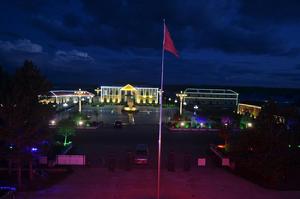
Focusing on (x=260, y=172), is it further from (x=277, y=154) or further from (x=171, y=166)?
(x=171, y=166)

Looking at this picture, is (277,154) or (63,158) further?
(63,158)

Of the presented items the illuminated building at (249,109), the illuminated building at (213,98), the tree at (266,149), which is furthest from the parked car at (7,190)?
the illuminated building at (213,98)

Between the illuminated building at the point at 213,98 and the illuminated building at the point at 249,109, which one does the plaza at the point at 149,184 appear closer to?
the illuminated building at the point at 249,109

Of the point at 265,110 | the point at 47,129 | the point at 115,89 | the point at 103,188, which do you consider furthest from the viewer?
the point at 115,89

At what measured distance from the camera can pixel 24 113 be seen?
64.6 feet

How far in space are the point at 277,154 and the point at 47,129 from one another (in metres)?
13.7

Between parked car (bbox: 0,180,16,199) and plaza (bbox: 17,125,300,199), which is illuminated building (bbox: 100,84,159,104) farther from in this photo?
parked car (bbox: 0,180,16,199)

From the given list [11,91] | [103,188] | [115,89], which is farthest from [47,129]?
[115,89]

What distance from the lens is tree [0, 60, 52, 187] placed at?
63.1ft

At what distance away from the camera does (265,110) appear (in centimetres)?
2298

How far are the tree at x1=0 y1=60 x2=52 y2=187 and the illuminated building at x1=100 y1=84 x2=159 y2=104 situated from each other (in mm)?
78665

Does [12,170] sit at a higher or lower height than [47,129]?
lower

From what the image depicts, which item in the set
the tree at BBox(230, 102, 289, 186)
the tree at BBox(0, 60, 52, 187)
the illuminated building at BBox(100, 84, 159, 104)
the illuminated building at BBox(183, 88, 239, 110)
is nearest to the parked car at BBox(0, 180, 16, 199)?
the tree at BBox(0, 60, 52, 187)

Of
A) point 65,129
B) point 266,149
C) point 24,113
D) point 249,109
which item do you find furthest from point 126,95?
point 24,113
